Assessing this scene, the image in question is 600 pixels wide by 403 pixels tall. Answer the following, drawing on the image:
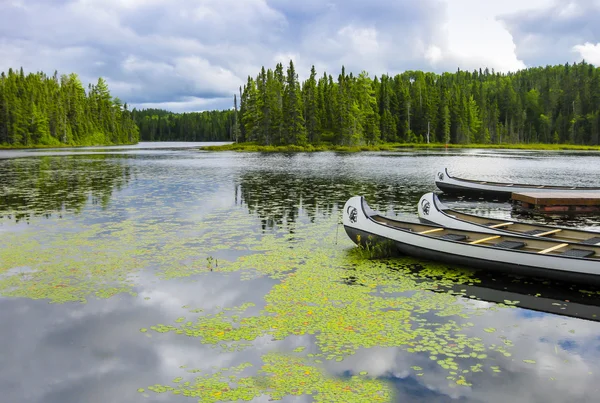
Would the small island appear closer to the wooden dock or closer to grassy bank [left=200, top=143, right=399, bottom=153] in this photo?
grassy bank [left=200, top=143, right=399, bottom=153]

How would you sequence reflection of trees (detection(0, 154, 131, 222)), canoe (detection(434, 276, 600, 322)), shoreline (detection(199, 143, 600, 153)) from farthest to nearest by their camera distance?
shoreline (detection(199, 143, 600, 153))
reflection of trees (detection(0, 154, 131, 222))
canoe (detection(434, 276, 600, 322))

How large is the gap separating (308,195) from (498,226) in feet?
51.3

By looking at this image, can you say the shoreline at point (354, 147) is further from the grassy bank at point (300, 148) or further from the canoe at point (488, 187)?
the canoe at point (488, 187)

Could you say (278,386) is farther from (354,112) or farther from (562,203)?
(354,112)

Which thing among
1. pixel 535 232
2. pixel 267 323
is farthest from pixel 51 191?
pixel 535 232

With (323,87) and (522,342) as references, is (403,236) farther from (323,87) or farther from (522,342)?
(323,87)

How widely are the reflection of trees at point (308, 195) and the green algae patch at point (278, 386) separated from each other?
1200 centimetres

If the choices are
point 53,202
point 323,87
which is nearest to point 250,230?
point 53,202

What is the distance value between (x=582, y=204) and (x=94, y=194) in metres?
27.5

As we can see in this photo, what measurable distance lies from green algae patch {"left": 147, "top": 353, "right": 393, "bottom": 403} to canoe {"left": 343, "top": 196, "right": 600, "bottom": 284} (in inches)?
252

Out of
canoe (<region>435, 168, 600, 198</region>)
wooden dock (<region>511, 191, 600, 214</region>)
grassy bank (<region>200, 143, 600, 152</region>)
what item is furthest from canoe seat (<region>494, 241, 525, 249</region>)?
grassy bank (<region>200, 143, 600, 152</region>)

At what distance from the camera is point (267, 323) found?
947cm

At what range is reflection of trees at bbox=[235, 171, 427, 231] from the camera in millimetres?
23506

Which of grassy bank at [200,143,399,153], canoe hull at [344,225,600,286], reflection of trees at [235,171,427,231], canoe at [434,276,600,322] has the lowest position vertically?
canoe at [434,276,600,322]
